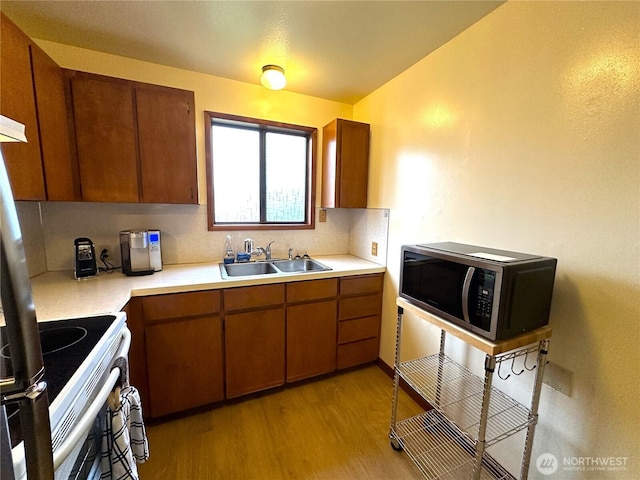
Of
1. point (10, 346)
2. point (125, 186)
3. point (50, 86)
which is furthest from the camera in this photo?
point (125, 186)

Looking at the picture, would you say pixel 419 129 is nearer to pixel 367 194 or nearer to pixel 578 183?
pixel 367 194

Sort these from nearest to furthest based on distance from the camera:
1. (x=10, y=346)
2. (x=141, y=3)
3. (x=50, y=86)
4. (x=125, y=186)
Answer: (x=10, y=346), (x=141, y=3), (x=50, y=86), (x=125, y=186)

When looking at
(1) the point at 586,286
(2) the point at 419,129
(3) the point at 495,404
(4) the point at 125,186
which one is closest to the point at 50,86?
(4) the point at 125,186

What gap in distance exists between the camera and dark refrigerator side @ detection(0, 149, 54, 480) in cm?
35

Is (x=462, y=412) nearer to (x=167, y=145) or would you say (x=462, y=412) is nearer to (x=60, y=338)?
(x=60, y=338)

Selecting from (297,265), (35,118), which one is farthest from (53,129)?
(297,265)

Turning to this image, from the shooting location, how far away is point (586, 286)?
3.53 ft

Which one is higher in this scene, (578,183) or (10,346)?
(578,183)

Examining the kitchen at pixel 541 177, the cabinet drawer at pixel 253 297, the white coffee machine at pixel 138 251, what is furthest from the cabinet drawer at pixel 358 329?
the white coffee machine at pixel 138 251

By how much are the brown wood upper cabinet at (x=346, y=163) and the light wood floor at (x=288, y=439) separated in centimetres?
158

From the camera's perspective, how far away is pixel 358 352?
89.3 inches

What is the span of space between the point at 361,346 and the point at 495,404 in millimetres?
1047

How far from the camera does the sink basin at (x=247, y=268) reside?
2189 millimetres

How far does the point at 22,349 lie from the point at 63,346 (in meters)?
0.73
